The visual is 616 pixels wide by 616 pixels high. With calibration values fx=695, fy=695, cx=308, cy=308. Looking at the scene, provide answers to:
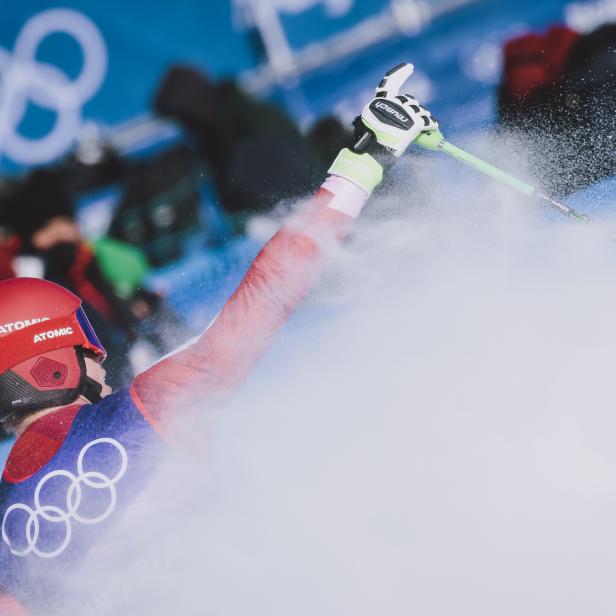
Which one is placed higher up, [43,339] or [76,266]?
[43,339]

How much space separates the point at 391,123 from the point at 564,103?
4.74 feet

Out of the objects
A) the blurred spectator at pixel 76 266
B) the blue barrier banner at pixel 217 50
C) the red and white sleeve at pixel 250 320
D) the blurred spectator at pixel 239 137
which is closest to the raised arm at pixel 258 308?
the red and white sleeve at pixel 250 320

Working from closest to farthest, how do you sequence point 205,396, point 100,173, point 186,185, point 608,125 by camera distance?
1. point 205,396
2. point 608,125
3. point 186,185
4. point 100,173

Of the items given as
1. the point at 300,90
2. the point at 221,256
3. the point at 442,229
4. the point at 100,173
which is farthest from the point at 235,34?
the point at 442,229

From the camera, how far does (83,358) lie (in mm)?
2508

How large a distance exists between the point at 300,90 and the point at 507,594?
4574 mm

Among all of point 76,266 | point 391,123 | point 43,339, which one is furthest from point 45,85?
point 391,123

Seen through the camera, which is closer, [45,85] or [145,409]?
[145,409]

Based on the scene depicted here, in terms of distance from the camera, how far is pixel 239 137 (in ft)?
16.5

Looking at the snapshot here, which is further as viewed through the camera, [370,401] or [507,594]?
[370,401]

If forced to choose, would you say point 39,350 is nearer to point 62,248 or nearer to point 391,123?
point 391,123

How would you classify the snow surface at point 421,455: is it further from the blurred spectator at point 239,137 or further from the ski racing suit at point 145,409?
the blurred spectator at point 239,137

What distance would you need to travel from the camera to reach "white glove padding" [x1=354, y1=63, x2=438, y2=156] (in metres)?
2.25

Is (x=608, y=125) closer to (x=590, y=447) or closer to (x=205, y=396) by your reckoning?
(x=590, y=447)
